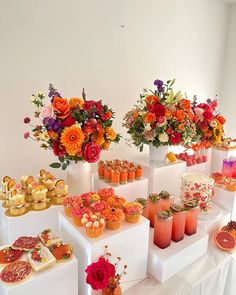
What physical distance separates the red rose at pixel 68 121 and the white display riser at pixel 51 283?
0.53m

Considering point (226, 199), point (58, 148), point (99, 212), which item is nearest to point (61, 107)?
point (58, 148)

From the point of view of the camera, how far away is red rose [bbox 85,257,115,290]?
0.62 meters

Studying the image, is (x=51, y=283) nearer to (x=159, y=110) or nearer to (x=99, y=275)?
(x=99, y=275)

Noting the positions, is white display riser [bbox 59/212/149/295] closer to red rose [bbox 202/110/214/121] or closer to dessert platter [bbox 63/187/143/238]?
dessert platter [bbox 63/187/143/238]

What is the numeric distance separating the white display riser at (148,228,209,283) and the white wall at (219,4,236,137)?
2.19m

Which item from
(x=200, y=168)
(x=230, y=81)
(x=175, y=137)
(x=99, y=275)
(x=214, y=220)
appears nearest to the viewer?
(x=99, y=275)

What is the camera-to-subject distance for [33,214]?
0.96 m

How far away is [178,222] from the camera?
0.92 metres

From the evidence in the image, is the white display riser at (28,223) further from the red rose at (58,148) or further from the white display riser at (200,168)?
the white display riser at (200,168)

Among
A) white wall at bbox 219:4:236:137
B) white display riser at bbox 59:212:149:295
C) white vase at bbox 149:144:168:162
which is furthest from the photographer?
white wall at bbox 219:4:236:137

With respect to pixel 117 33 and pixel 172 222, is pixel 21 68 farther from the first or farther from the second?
pixel 172 222

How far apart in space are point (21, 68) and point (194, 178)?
1202 millimetres

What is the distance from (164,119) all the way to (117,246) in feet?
2.28

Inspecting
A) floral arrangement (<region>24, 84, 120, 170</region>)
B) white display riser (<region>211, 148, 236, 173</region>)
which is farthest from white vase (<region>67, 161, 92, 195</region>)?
white display riser (<region>211, 148, 236, 173</region>)
